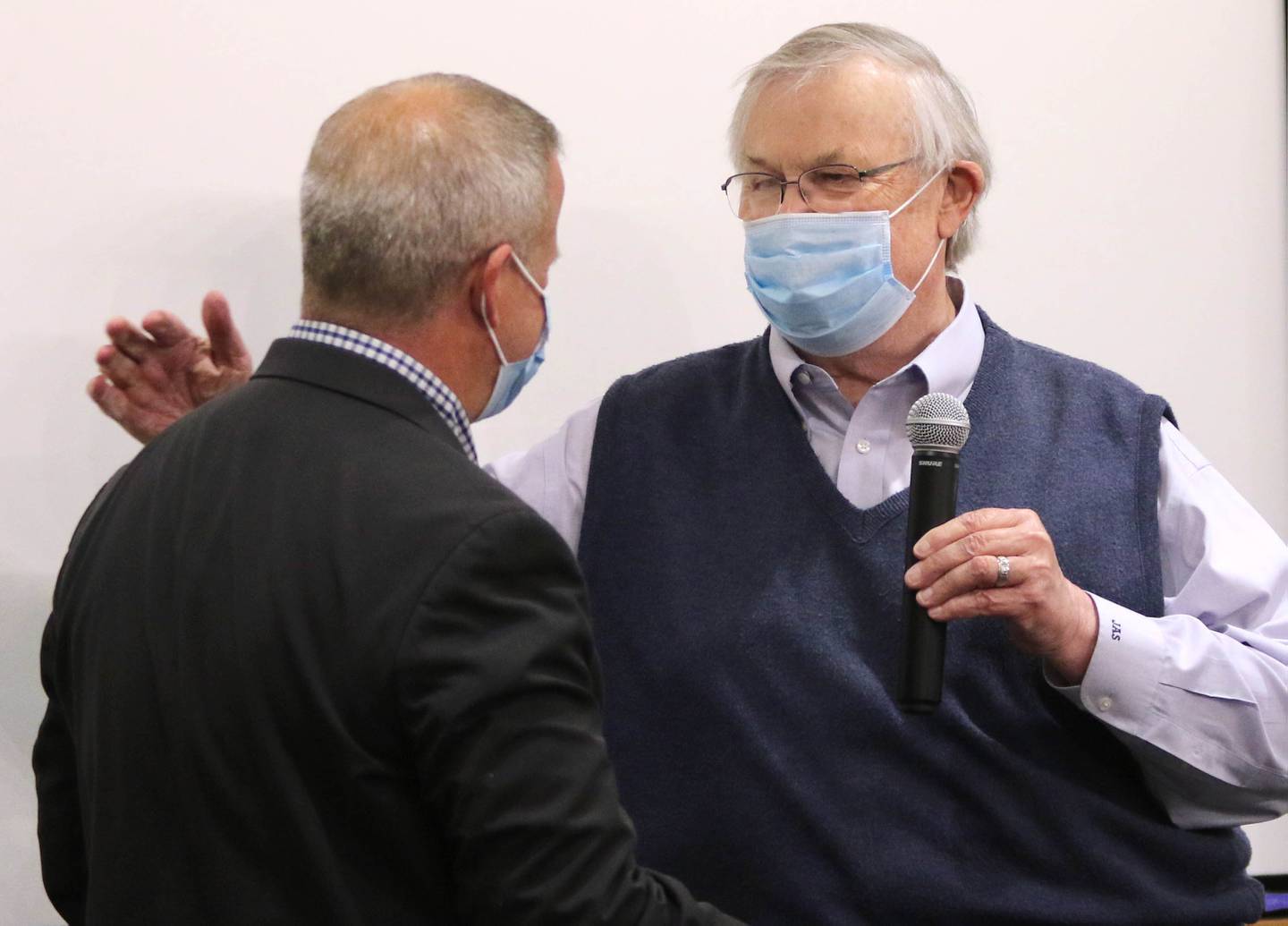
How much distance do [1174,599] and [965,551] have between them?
16.0 inches

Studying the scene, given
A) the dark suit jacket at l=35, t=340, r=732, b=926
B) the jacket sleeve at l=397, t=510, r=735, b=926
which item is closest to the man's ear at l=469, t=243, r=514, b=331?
the dark suit jacket at l=35, t=340, r=732, b=926

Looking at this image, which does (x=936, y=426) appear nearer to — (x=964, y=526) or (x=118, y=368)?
(x=964, y=526)

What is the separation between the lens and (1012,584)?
1510 millimetres

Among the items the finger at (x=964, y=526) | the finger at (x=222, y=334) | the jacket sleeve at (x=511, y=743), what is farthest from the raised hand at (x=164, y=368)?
the finger at (x=964, y=526)

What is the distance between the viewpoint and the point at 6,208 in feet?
5.81

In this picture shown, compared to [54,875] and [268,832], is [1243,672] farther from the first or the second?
[54,875]

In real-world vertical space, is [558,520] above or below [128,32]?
below

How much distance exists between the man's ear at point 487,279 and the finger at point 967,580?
51cm

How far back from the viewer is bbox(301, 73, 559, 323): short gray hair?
1249mm

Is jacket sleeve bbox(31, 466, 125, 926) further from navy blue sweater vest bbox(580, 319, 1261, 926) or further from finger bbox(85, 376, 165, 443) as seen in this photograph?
navy blue sweater vest bbox(580, 319, 1261, 926)

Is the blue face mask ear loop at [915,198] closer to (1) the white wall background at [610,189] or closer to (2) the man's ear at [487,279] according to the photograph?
(1) the white wall background at [610,189]

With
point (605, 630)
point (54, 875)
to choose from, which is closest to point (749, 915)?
point (605, 630)

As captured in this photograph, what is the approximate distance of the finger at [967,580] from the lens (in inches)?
56.3

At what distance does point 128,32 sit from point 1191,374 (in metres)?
1.58
